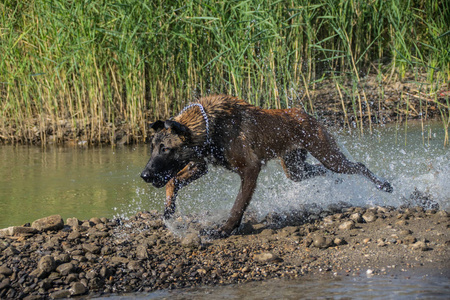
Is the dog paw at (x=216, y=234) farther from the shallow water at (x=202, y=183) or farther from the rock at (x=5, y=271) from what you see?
the rock at (x=5, y=271)

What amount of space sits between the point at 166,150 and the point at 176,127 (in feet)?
0.73

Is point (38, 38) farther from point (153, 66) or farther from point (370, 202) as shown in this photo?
point (370, 202)

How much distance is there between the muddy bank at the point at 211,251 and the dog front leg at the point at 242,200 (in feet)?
0.43

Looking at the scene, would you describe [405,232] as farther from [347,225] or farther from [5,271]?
[5,271]

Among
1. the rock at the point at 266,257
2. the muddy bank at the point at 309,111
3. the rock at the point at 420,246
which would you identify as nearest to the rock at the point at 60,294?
the rock at the point at 266,257

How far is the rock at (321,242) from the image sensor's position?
4661 mm

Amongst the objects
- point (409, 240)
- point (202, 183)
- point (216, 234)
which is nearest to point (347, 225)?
point (409, 240)

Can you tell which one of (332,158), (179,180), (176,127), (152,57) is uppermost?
→ (152,57)

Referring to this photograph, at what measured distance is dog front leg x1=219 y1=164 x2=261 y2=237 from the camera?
5.17 meters

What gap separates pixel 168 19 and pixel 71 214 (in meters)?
3.92

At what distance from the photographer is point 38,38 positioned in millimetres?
9750

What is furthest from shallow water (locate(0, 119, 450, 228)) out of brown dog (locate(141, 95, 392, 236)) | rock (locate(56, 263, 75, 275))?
rock (locate(56, 263, 75, 275))

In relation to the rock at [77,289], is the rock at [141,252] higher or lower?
higher

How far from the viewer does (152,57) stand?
32.1 feet
